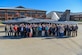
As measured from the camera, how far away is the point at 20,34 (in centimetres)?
1897

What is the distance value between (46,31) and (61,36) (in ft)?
5.94
